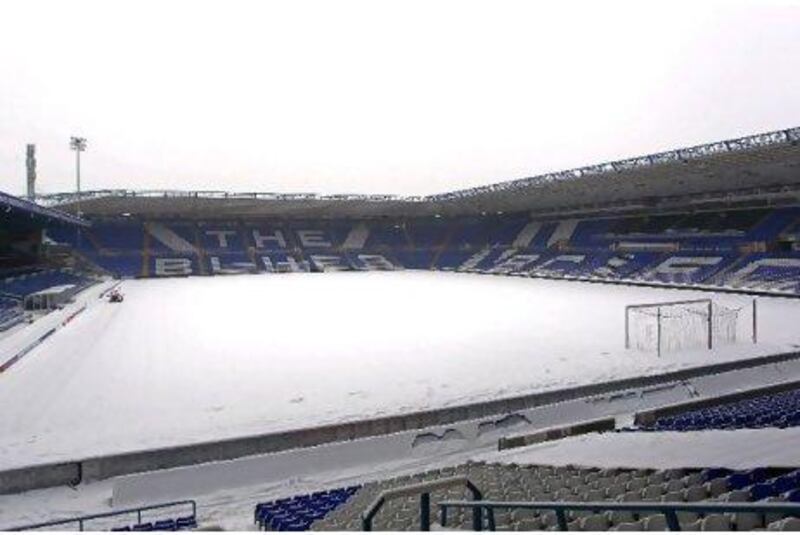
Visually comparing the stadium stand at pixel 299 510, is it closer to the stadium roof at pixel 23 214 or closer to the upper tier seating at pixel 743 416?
the upper tier seating at pixel 743 416

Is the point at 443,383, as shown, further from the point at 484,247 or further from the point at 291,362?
the point at 484,247

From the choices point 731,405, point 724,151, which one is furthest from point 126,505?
point 724,151

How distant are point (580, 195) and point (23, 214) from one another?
36.7 metres

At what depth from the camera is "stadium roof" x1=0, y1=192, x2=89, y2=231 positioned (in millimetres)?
26531

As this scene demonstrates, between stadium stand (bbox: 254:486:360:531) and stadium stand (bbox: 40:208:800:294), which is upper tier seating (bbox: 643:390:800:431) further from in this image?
stadium stand (bbox: 40:208:800:294)

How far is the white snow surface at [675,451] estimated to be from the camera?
6613 millimetres

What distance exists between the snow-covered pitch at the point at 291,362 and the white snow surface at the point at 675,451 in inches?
151

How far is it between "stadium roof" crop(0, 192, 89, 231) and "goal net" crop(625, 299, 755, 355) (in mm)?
23724

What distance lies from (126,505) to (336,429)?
3.56 m

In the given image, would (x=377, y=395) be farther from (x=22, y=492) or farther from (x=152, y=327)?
(x=152, y=327)

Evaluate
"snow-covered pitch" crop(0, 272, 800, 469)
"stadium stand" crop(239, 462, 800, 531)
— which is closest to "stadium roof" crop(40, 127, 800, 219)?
"snow-covered pitch" crop(0, 272, 800, 469)

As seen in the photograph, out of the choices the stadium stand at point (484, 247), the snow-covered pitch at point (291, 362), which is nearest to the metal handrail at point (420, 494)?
the snow-covered pitch at point (291, 362)

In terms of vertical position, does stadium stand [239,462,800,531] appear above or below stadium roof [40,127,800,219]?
below

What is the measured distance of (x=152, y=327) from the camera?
24.6 meters
